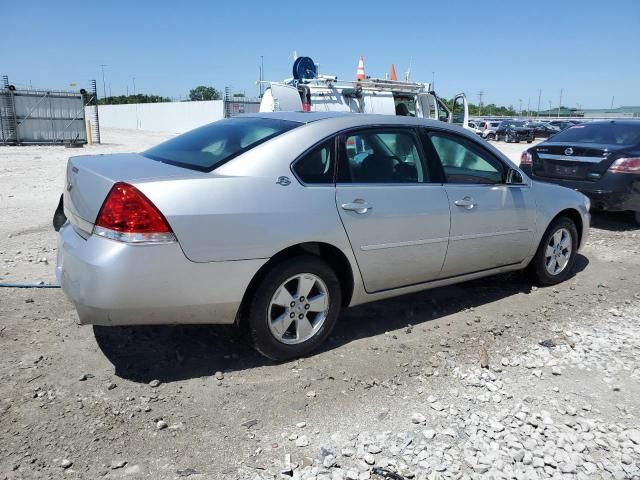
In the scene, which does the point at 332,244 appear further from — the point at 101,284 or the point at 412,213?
the point at 101,284

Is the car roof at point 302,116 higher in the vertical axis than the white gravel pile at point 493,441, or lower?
higher

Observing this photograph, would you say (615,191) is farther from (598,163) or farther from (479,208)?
(479,208)

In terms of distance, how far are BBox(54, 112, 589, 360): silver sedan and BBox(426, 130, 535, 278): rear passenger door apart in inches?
0.5

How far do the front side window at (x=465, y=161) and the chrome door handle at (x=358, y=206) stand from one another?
0.90 metres

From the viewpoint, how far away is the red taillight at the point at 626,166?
304 inches

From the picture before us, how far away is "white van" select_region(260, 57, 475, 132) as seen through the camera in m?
11.9

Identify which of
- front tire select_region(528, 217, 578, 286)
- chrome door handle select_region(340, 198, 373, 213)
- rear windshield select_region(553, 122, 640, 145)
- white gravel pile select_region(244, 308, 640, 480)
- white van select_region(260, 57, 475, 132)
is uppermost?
white van select_region(260, 57, 475, 132)

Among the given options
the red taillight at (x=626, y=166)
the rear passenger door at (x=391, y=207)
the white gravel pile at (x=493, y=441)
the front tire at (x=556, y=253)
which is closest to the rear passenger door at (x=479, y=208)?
the rear passenger door at (x=391, y=207)

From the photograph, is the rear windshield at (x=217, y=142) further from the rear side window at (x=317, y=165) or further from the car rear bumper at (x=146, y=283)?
the car rear bumper at (x=146, y=283)

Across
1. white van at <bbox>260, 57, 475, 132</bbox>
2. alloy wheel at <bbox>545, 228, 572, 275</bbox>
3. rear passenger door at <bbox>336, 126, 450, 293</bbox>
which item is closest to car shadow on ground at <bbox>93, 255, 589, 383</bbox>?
rear passenger door at <bbox>336, 126, 450, 293</bbox>

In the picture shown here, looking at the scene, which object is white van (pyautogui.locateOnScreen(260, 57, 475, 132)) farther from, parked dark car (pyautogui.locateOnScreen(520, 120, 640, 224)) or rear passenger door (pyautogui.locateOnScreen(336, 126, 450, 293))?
rear passenger door (pyautogui.locateOnScreen(336, 126, 450, 293))

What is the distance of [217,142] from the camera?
12.5 feet

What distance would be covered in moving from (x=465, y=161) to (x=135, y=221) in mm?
2700

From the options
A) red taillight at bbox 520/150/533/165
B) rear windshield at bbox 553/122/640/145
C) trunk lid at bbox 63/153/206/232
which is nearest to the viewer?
trunk lid at bbox 63/153/206/232
